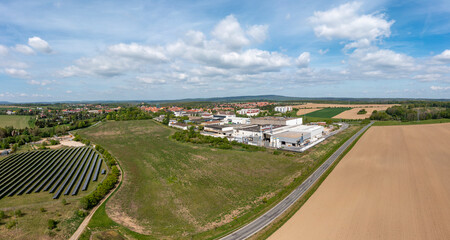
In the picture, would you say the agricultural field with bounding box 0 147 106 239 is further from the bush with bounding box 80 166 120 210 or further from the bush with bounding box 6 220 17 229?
the bush with bounding box 80 166 120 210

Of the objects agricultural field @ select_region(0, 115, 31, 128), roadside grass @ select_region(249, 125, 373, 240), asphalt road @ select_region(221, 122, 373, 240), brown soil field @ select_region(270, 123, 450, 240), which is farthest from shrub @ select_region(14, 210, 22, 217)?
agricultural field @ select_region(0, 115, 31, 128)

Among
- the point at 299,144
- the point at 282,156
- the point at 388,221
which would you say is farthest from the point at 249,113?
the point at 388,221

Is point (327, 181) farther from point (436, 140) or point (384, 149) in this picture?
point (436, 140)

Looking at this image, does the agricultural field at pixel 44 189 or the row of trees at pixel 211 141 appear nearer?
the agricultural field at pixel 44 189

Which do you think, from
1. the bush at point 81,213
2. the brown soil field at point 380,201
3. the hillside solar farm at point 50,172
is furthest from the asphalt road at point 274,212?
the hillside solar farm at point 50,172

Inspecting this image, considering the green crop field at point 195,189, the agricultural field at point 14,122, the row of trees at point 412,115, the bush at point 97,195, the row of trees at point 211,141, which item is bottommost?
the green crop field at point 195,189

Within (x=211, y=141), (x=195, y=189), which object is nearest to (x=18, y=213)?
(x=195, y=189)

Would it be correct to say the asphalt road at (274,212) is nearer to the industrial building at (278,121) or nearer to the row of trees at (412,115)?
the industrial building at (278,121)
